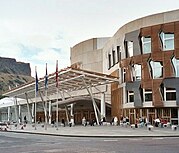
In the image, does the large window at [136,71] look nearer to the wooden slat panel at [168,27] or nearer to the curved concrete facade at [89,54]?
the wooden slat panel at [168,27]

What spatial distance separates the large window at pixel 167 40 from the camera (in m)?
50.1

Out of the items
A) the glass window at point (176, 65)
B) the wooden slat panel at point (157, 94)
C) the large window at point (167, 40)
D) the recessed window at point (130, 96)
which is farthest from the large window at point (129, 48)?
the glass window at point (176, 65)

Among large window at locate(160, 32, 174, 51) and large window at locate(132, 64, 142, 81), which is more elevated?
large window at locate(160, 32, 174, 51)

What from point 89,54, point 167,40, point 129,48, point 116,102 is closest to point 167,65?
point 167,40

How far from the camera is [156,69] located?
50969 millimetres

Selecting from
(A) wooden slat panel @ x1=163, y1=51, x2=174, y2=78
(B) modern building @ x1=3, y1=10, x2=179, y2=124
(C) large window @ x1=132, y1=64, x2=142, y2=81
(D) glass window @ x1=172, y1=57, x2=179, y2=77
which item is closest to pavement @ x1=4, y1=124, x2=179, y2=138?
(B) modern building @ x1=3, y1=10, x2=179, y2=124

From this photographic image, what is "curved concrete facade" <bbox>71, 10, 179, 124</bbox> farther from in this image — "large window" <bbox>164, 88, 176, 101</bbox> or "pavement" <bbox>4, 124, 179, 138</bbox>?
"pavement" <bbox>4, 124, 179, 138</bbox>

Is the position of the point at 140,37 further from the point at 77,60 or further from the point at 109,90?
the point at 77,60

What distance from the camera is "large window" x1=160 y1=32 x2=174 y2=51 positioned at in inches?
1972

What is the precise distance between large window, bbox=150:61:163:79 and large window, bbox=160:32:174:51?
2.44 meters

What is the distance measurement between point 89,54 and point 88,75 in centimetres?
3265

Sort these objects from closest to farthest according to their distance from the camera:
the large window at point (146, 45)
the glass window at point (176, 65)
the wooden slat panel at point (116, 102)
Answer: the glass window at point (176, 65) → the large window at point (146, 45) → the wooden slat panel at point (116, 102)

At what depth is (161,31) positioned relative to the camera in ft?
166

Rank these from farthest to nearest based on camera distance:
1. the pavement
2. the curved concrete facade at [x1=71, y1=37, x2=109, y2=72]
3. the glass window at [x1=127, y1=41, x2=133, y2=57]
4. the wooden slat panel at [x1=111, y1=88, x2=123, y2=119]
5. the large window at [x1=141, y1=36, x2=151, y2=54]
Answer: the curved concrete facade at [x1=71, y1=37, x2=109, y2=72]
the wooden slat panel at [x1=111, y1=88, x2=123, y2=119]
the glass window at [x1=127, y1=41, x2=133, y2=57]
the large window at [x1=141, y1=36, x2=151, y2=54]
the pavement
